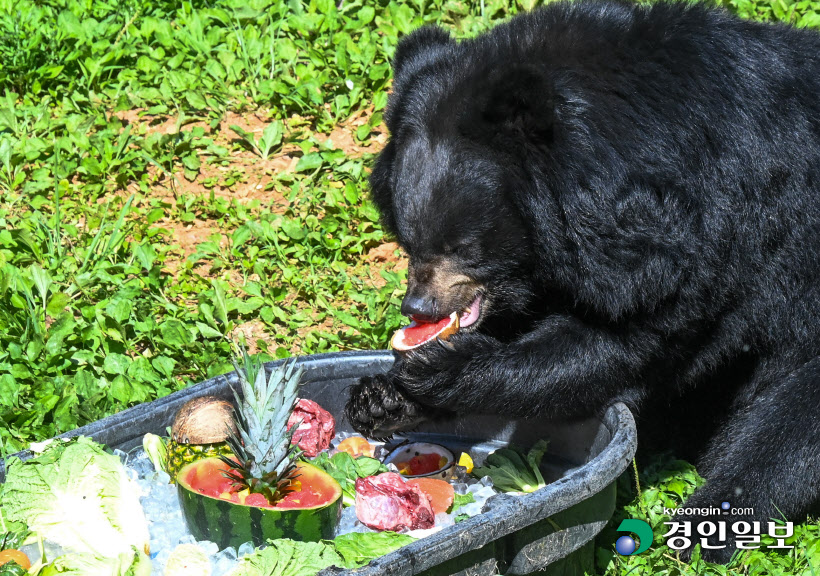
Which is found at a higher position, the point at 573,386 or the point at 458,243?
the point at 458,243

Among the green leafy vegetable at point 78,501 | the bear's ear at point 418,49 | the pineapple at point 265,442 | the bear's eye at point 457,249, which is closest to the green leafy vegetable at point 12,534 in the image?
the green leafy vegetable at point 78,501

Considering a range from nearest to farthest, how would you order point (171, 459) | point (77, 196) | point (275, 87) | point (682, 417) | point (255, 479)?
point (255, 479)
point (171, 459)
point (682, 417)
point (77, 196)
point (275, 87)

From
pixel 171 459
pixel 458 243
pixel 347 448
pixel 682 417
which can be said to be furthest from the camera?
pixel 682 417

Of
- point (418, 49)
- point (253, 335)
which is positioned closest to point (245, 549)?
point (418, 49)

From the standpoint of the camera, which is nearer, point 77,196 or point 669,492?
point 669,492

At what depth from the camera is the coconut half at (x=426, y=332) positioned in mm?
3479

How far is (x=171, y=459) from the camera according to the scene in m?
3.15

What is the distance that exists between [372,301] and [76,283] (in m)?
1.52

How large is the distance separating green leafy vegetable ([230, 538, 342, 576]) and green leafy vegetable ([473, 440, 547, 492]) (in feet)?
3.25

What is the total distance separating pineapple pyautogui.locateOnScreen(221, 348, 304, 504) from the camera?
9.08ft

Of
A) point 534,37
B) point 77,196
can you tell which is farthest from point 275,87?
point 534,37

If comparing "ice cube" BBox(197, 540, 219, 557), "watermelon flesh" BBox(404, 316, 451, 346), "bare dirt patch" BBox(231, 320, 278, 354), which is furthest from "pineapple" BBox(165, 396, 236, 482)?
"bare dirt patch" BBox(231, 320, 278, 354)

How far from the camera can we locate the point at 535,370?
3.35m

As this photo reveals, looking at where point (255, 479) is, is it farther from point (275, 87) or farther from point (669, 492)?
point (275, 87)
